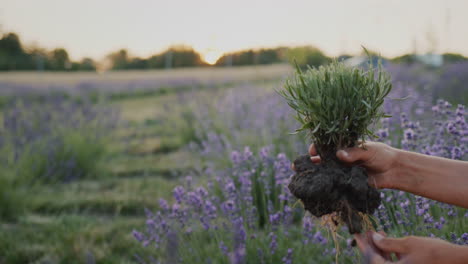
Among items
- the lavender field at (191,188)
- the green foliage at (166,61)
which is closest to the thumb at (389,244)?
the lavender field at (191,188)

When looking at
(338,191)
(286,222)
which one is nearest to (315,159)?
(338,191)

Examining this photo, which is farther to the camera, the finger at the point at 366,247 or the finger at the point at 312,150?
the finger at the point at 312,150

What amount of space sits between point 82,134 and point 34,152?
37.0 inches

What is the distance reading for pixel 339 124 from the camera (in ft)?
4.42

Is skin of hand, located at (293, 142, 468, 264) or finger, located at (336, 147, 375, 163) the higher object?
finger, located at (336, 147, 375, 163)

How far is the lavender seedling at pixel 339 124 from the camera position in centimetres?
132

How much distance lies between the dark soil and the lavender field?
5.7 inches

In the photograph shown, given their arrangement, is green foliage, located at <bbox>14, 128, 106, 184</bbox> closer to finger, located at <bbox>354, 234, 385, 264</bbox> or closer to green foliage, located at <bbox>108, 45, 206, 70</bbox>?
finger, located at <bbox>354, 234, 385, 264</bbox>

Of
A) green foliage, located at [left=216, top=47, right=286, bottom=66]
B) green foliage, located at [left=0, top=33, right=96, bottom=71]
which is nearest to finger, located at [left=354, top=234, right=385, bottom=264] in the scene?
green foliage, located at [left=216, top=47, right=286, bottom=66]

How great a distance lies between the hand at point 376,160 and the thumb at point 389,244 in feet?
0.75

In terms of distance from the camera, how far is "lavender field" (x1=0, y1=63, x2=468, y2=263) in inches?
73.2

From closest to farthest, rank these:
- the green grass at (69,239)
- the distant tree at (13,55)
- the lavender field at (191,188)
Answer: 1. the lavender field at (191,188)
2. the green grass at (69,239)
3. the distant tree at (13,55)

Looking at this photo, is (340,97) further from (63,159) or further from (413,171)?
(63,159)

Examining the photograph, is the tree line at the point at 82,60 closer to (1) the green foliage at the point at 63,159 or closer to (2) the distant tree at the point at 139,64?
(2) the distant tree at the point at 139,64
